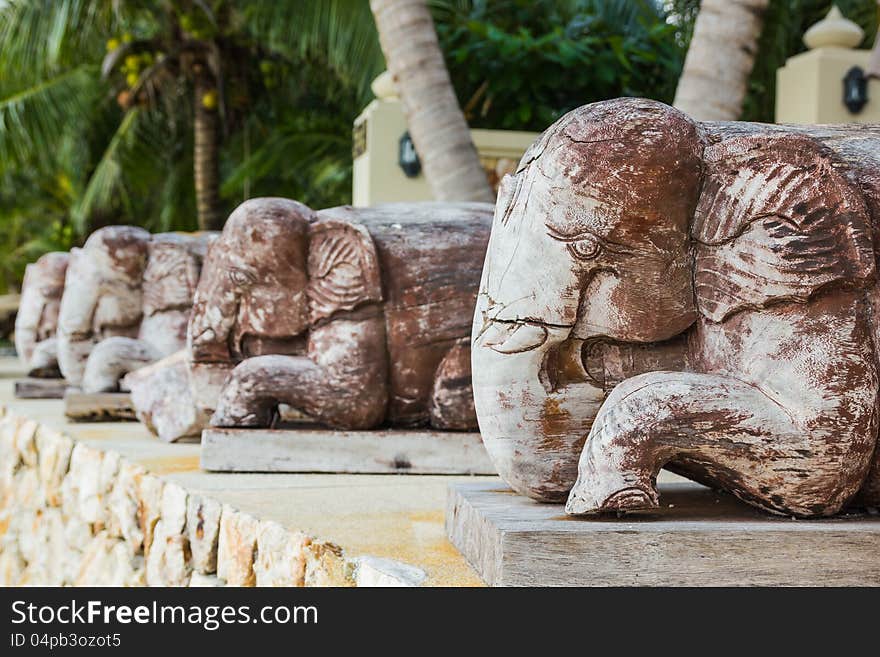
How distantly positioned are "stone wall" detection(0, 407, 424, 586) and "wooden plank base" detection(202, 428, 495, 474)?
42cm

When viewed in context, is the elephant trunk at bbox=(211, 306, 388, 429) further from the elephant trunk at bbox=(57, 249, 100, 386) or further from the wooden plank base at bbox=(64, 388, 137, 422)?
the elephant trunk at bbox=(57, 249, 100, 386)

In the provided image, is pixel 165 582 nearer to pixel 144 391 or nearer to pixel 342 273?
pixel 342 273

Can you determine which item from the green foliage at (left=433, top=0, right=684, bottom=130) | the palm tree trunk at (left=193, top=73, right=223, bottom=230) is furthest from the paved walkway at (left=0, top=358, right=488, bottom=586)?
the palm tree trunk at (left=193, top=73, right=223, bottom=230)

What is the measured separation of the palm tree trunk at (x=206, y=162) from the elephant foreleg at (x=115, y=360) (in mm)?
6225

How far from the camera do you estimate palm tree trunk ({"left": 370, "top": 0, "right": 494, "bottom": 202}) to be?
6.44 meters

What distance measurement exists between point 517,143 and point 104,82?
7.75m

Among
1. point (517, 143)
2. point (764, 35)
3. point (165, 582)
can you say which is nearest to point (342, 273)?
point (165, 582)

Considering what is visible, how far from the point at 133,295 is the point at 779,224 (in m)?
4.44

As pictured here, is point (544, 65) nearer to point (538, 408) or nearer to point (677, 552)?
point (538, 408)

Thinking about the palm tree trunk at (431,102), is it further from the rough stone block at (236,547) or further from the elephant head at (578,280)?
the elephant head at (578,280)

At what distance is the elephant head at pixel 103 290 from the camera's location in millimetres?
5785

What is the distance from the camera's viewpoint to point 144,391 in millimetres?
4891

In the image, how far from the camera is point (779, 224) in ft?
6.86

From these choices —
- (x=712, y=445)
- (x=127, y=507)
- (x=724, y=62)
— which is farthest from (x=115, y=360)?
(x=712, y=445)
